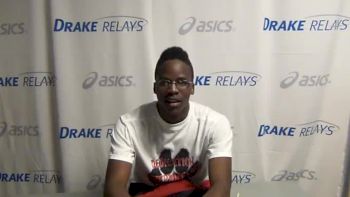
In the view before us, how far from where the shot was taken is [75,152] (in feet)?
6.23

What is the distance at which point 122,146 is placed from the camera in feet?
4.49

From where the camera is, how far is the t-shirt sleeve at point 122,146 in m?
1.35

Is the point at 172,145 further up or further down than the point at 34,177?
further up

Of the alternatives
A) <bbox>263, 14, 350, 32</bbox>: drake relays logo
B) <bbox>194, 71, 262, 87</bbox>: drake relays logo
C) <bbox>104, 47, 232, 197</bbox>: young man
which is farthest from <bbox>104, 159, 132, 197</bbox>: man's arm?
<bbox>263, 14, 350, 32</bbox>: drake relays logo

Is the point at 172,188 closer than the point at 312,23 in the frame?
Yes

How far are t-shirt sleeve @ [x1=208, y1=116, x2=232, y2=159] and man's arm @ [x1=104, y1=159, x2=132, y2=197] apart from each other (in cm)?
32

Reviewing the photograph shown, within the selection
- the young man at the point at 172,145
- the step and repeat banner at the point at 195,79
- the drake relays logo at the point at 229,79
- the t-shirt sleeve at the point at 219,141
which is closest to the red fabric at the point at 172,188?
the young man at the point at 172,145

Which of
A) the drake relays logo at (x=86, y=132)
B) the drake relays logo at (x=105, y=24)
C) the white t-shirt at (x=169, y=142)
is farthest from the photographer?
the drake relays logo at (x=86, y=132)

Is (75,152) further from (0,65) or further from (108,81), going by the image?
(0,65)

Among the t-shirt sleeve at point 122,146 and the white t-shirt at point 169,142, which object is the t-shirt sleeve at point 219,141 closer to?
the white t-shirt at point 169,142

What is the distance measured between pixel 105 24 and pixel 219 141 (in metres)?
0.83

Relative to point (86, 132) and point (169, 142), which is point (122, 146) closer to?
point (169, 142)

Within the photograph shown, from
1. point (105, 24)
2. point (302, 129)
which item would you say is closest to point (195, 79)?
point (105, 24)

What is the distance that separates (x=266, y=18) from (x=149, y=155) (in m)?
0.89
